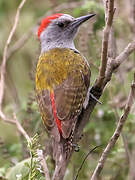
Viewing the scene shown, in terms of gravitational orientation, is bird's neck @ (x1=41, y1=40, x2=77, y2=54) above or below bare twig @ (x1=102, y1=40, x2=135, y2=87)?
below

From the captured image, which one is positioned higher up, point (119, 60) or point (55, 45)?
point (119, 60)

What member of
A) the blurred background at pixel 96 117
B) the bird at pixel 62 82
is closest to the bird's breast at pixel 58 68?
the bird at pixel 62 82

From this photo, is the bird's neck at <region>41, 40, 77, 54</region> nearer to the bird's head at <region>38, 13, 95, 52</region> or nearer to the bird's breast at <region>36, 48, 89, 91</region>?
the bird's head at <region>38, 13, 95, 52</region>

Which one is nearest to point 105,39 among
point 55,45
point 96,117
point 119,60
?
point 119,60

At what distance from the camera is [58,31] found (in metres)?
5.81

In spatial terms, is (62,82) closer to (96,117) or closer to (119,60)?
(119,60)

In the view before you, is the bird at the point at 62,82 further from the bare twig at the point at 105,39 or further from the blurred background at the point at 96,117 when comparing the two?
the bare twig at the point at 105,39

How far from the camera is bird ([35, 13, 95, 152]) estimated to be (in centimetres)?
448

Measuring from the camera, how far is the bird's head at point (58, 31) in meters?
5.64

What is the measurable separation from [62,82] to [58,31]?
1.18 metres

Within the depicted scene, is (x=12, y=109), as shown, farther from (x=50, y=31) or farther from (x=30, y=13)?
(x=30, y=13)

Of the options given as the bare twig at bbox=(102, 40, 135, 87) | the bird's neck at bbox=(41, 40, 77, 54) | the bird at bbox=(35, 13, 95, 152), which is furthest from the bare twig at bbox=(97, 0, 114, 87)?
the bird's neck at bbox=(41, 40, 77, 54)

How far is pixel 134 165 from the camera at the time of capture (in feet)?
14.1

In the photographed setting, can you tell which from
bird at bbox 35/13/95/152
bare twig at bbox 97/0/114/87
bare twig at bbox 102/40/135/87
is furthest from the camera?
bird at bbox 35/13/95/152
